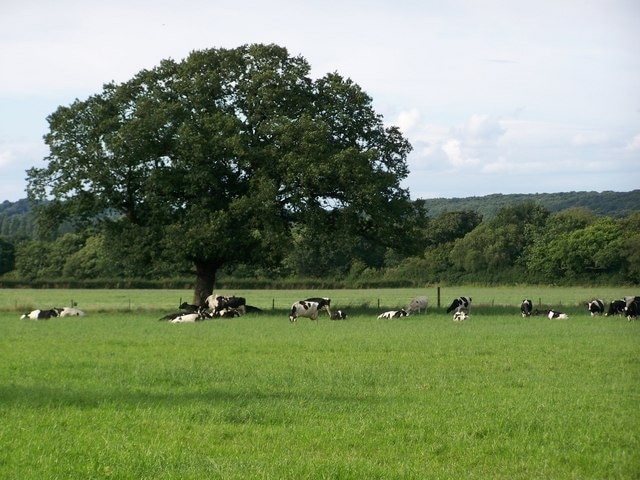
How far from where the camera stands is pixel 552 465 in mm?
9719

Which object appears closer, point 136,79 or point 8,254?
point 136,79

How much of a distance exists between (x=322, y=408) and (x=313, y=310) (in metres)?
24.1

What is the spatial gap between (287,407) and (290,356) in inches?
297

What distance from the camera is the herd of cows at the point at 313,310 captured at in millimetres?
35531

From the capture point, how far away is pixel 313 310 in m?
37.1

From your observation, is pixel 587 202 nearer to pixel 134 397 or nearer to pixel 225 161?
pixel 225 161

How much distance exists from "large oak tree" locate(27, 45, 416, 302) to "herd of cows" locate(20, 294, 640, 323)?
2087mm

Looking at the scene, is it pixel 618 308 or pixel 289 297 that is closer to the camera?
pixel 618 308

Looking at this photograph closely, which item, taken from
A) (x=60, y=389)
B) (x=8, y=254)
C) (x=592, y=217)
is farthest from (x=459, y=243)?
(x=60, y=389)

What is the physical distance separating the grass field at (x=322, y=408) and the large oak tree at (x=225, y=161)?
13.9 meters

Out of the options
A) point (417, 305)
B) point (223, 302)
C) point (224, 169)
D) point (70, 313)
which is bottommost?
point (70, 313)

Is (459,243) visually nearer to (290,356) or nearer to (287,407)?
(290,356)

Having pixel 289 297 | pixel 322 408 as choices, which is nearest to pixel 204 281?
pixel 289 297

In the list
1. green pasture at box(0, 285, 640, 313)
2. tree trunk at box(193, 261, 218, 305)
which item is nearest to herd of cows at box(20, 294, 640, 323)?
tree trunk at box(193, 261, 218, 305)
